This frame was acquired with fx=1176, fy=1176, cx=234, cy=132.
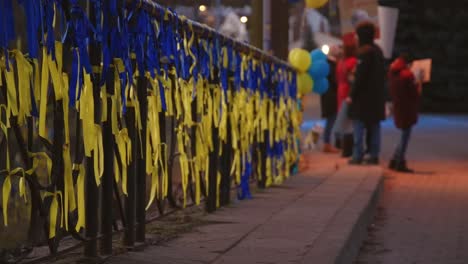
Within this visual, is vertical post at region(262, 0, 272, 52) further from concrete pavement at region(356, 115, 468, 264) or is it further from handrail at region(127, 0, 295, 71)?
handrail at region(127, 0, 295, 71)

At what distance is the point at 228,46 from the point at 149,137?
262 centimetres

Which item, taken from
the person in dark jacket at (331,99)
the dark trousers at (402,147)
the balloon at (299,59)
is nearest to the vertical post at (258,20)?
the balloon at (299,59)

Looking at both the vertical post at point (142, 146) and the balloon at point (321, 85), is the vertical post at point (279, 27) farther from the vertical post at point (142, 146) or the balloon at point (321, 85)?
the vertical post at point (142, 146)

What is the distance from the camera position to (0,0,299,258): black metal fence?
16.2 ft

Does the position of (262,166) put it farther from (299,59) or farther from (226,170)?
(299,59)

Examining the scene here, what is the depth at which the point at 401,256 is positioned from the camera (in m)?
8.07

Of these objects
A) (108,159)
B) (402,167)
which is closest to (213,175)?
(108,159)

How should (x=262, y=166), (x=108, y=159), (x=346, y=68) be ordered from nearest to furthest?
(x=108, y=159) → (x=262, y=166) → (x=346, y=68)

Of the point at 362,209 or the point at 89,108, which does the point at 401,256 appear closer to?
the point at 362,209

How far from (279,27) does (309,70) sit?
93 cm

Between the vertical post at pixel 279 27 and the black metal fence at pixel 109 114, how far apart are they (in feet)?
25.6

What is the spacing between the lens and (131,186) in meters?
6.32

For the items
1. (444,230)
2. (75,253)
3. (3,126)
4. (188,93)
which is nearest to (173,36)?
(188,93)

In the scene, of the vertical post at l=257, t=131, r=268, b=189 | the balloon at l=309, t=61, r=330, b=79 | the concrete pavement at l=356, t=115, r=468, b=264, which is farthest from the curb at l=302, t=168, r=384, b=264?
the balloon at l=309, t=61, r=330, b=79
